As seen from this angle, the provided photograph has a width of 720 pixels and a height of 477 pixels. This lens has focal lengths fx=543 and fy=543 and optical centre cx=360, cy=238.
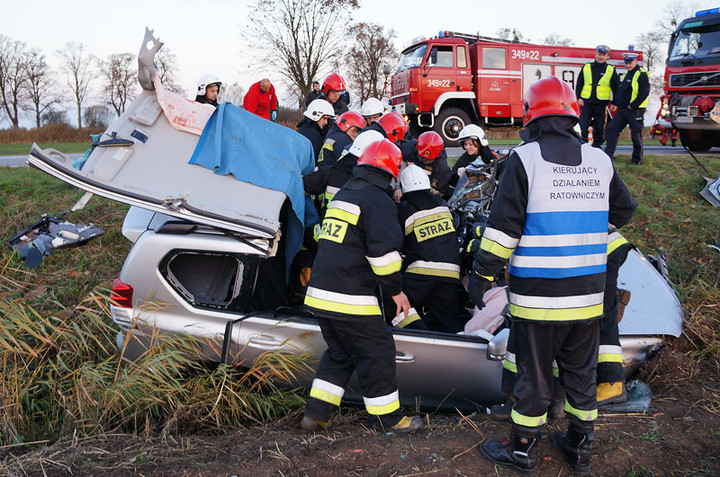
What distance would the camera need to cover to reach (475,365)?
327cm

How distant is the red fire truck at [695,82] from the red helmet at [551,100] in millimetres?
8773

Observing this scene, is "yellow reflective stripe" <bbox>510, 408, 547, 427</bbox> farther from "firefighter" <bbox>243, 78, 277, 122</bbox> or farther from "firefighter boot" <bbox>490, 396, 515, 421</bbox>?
"firefighter" <bbox>243, 78, 277, 122</bbox>

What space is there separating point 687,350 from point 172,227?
3.47 m

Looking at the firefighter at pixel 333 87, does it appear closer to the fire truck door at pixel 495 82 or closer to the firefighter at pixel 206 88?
the firefighter at pixel 206 88

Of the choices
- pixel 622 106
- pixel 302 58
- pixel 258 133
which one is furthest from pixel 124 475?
pixel 302 58

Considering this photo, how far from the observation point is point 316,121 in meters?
5.75

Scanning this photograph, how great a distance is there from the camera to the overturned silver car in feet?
10.3

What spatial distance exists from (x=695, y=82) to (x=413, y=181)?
911 centimetres

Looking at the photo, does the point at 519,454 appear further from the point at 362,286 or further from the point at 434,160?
the point at 434,160

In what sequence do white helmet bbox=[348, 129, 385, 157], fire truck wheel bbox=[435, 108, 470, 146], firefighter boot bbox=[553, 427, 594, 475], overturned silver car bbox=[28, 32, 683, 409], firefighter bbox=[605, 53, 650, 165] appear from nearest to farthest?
1. firefighter boot bbox=[553, 427, 594, 475]
2. overturned silver car bbox=[28, 32, 683, 409]
3. white helmet bbox=[348, 129, 385, 157]
4. firefighter bbox=[605, 53, 650, 165]
5. fire truck wheel bbox=[435, 108, 470, 146]

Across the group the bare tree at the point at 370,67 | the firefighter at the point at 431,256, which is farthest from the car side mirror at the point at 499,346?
the bare tree at the point at 370,67

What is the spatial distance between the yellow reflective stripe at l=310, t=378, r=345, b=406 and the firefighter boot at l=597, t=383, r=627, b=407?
1.50m

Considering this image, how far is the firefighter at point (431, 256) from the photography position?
12.7 ft

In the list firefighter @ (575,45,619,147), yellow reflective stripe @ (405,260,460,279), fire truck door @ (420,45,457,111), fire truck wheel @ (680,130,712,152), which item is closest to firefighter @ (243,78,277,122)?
firefighter @ (575,45,619,147)
